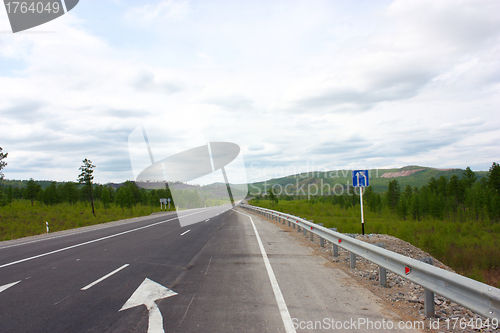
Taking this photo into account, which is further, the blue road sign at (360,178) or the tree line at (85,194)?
the tree line at (85,194)

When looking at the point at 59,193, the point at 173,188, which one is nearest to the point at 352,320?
the point at 173,188

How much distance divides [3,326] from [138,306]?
5.93ft

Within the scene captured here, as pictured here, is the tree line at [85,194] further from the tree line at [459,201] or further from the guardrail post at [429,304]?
the guardrail post at [429,304]

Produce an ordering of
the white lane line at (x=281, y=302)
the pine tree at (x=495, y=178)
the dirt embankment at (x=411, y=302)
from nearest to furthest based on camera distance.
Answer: the white lane line at (x=281, y=302) < the dirt embankment at (x=411, y=302) < the pine tree at (x=495, y=178)

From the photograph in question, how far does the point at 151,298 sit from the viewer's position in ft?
17.9

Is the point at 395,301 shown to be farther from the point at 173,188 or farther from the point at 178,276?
the point at 173,188

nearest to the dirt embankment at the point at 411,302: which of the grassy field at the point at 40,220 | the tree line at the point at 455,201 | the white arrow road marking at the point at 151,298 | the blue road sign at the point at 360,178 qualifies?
the white arrow road marking at the point at 151,298

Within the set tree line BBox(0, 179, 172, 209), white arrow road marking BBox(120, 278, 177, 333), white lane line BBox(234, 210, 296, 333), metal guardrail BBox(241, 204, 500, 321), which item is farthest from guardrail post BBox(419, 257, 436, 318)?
tree line BBox(0, 179, 172, 209)

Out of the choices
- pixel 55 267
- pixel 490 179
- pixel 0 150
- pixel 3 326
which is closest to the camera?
pixel 3 326

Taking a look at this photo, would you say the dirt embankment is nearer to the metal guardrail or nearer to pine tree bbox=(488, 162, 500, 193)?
the metal guardrail

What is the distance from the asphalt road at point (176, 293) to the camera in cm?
439

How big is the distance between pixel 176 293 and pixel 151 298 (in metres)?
0.51

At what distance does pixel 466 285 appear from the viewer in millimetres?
3688

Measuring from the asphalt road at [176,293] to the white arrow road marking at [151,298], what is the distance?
0.02m
